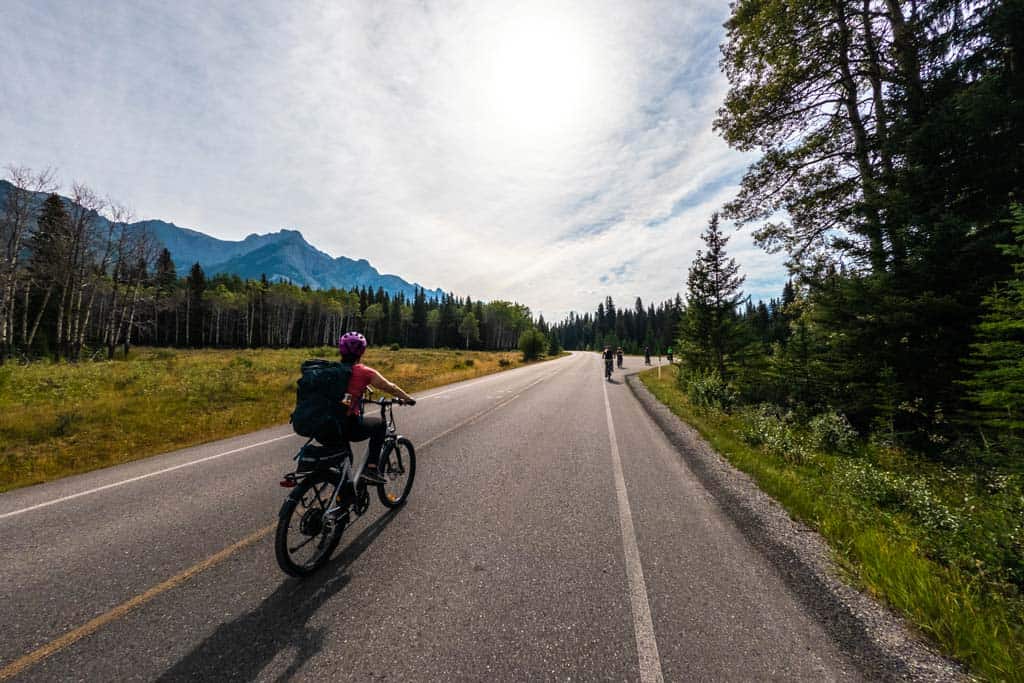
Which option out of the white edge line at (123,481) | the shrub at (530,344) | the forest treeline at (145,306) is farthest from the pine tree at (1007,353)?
the shrub at (530,344)

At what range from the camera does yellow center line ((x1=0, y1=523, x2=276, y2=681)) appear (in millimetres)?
2328

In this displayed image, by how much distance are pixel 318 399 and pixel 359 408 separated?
0.90 meters

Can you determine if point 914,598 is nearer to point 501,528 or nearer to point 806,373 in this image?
point 501,528

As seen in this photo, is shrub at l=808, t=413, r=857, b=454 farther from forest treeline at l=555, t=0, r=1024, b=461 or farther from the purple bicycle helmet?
the purple bicycle helmet

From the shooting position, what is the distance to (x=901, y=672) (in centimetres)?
229

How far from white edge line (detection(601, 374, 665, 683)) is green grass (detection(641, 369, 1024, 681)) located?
6.27 ft

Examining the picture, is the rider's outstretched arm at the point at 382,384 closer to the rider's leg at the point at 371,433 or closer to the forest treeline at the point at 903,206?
the rider's leg at the point at 371,433

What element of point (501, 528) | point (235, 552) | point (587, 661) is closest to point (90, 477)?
point (235, 552)

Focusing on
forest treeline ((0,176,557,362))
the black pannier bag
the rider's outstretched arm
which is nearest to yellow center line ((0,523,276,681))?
the black pannier bag

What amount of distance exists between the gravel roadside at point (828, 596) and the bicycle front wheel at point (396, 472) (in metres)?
4.37

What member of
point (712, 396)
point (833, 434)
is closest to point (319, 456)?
point (833, 434)

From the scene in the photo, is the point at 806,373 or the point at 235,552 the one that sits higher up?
the point at 806,373

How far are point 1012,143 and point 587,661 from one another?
10.6m

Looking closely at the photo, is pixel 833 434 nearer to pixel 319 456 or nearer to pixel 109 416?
pixel 319 456
